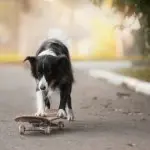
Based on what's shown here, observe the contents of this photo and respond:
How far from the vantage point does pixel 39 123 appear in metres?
8.80

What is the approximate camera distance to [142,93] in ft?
52.6

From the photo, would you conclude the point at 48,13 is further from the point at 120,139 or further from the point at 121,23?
the point at 120,139

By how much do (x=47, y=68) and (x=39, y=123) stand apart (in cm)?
89

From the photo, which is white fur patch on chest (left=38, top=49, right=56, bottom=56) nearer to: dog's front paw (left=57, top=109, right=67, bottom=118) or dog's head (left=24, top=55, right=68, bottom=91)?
dog's head (left=24, top=55, right=68, bottom=91)

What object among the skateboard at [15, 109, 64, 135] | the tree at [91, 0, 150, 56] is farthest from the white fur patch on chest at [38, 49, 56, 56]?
the tree at [91, 0, 150, 56]

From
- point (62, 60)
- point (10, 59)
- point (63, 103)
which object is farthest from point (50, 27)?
point (62, 60)

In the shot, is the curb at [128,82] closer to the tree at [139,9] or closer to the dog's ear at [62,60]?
the tree at [139,9]

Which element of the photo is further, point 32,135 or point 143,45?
point 143,45

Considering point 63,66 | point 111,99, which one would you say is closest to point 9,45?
point 111,99

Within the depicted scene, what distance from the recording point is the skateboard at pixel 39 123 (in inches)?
342

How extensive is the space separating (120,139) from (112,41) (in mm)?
23154

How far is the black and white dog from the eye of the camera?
30.3 feet

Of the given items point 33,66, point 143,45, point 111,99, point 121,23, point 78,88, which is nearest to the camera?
point 33,66

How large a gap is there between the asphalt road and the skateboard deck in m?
0.11
